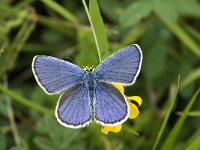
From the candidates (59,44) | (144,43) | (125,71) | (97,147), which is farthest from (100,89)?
(59,44)

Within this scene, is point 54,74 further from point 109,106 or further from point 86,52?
point 86,52

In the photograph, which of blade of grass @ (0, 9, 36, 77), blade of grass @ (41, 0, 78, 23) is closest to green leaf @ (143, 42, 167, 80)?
blade of grass @ (41, 0, 78, 23)

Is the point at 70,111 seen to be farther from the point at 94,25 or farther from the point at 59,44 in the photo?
the point at 59,44

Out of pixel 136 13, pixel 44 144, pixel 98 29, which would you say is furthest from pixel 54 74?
pixel 136 13

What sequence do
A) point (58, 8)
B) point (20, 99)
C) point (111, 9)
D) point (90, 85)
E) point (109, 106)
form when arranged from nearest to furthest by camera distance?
point (109, 106) < point (90, 85) < point (20, 99) < point (58, 8) < point (111, 9)

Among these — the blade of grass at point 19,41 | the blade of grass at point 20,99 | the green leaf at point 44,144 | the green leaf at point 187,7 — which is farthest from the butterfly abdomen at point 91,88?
the green leaf at point 187,7

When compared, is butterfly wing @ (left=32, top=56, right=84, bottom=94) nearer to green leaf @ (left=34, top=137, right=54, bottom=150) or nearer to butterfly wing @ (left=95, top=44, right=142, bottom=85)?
butterfly wing @ (left=95, top=44, right=142, bottom=85)
